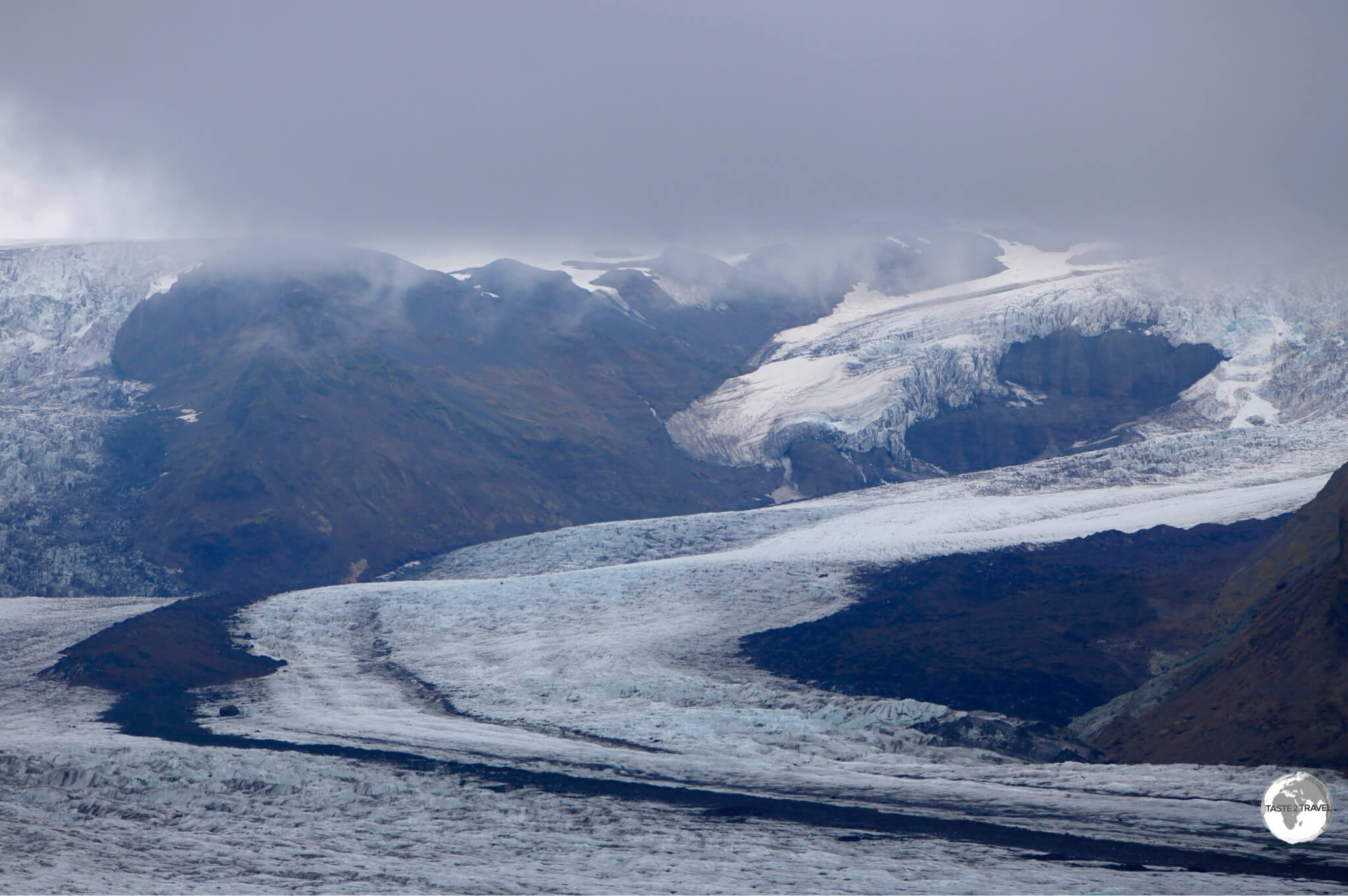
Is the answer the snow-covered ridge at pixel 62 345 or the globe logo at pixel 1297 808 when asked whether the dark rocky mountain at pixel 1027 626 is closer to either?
the globe logo at pixel 1297 808

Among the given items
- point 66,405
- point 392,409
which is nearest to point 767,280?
point 392,409

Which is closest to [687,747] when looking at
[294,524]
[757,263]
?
[294,524]

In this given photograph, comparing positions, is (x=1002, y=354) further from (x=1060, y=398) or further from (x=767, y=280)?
(x=767, y=280)

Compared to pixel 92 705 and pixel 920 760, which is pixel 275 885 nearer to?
pixel 920 760

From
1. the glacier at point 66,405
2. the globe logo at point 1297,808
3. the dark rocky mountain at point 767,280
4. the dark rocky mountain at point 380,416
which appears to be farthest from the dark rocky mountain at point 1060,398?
the globe logo at point 1297,808

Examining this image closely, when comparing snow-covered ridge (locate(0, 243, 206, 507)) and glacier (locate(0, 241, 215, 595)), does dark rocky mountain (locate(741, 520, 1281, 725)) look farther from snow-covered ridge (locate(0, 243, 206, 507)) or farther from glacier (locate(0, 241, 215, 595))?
snow-covered ridge (locate(0, 243, 206, 507))

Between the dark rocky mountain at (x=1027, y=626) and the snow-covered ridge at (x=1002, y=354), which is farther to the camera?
the snow-covered ridge at (x=1002, y=354)
